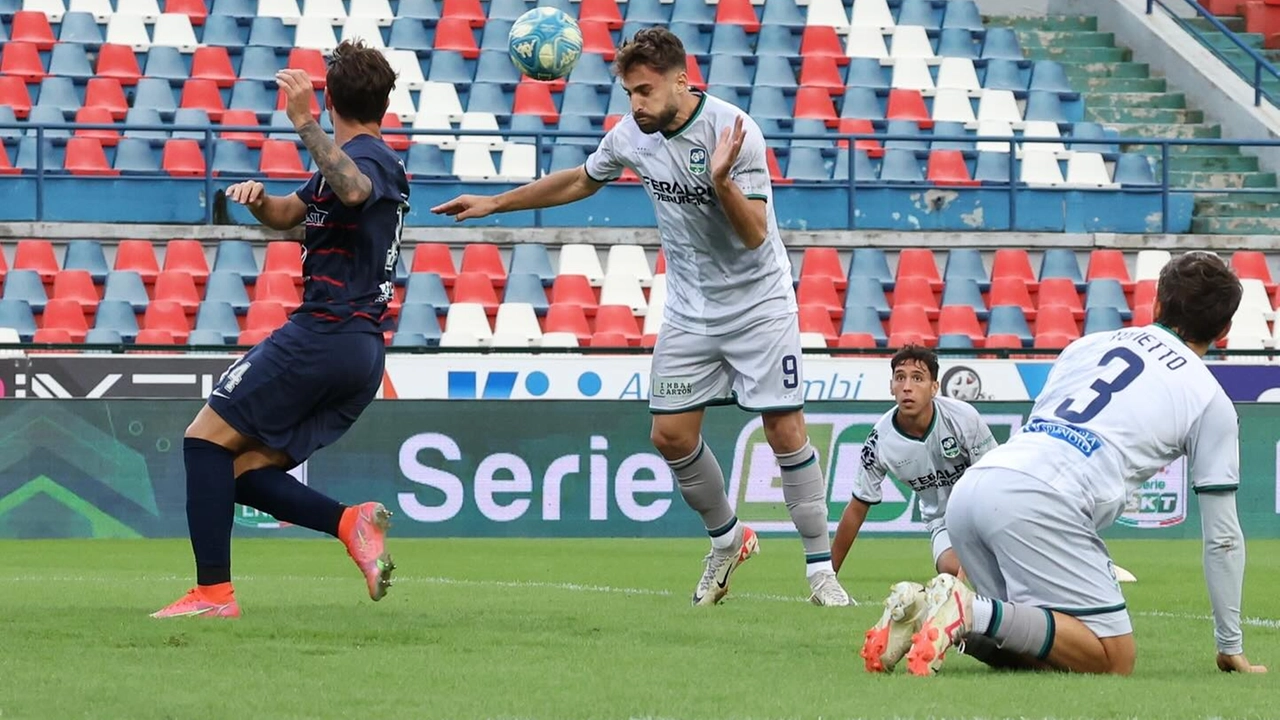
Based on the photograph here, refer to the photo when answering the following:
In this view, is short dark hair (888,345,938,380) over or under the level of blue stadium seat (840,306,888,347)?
over

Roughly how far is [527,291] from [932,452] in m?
8.50

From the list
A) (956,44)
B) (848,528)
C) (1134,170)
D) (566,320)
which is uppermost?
(956,44)

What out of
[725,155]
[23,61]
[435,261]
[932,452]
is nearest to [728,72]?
[435,261]

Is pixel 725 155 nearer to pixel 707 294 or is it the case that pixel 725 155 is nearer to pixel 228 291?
pixel 707 294

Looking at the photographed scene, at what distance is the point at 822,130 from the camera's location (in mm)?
Result: 18938

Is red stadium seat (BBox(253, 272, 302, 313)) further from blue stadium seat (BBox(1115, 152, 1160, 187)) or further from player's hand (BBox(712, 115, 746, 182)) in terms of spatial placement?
player's hand (BBox(712, 115, 746, 182))

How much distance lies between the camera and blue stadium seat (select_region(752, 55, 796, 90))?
64.3 ft

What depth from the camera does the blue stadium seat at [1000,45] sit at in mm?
20703

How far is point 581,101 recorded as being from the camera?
19.0m

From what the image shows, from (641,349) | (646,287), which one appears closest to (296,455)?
(641,349)

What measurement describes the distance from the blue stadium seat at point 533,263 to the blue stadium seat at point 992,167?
14.3 feet

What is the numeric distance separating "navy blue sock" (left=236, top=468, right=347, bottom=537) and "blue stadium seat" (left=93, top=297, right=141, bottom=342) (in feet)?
32.4

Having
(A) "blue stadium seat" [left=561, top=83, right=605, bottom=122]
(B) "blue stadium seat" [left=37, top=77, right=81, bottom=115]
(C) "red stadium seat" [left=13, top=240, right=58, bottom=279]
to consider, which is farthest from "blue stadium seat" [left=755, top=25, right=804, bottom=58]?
(C) "red stadium seat" [left=13, top=240, right=58, bottom=279]

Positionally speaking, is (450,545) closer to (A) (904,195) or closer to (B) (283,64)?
(A) (904,195)
